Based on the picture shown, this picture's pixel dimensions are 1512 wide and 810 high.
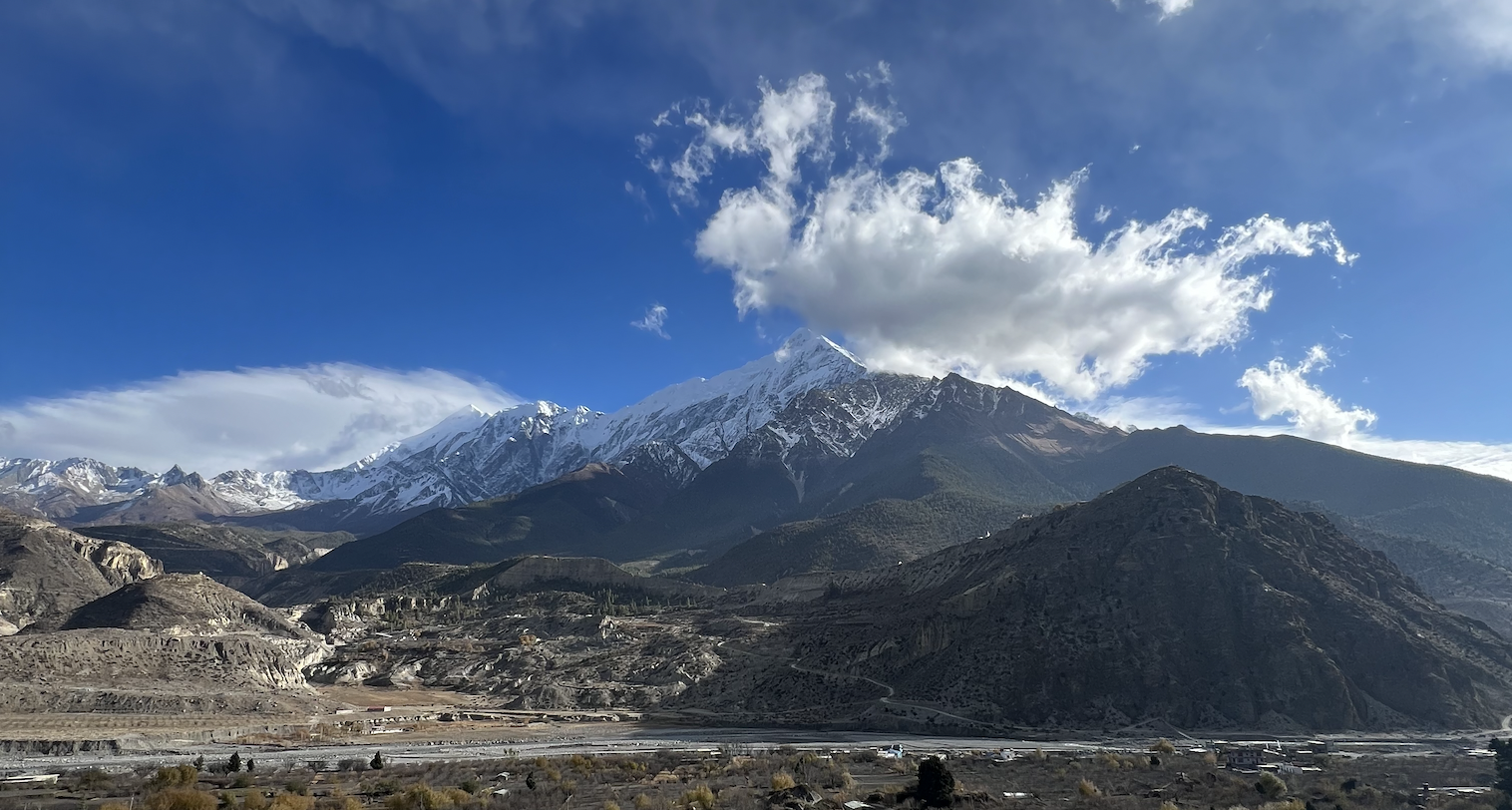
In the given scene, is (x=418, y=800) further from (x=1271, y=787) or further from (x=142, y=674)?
(x=142, y=674)

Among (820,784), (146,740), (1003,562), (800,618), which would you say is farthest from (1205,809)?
(800,618)

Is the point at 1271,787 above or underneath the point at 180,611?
underneath

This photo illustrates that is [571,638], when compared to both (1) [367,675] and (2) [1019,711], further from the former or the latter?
(2) [1019,711]

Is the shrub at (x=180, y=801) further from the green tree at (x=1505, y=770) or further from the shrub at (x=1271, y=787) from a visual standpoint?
the green tree at (x=1505, y=770)

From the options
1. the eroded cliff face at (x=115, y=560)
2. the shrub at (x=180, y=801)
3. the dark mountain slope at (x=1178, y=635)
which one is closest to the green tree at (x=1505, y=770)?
the dark mountain slope at (x=1178, y=635)

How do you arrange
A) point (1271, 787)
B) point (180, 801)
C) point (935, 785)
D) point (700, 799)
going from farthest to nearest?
point (1271, 787) → point (935, 785) → point (700, 799) → point (180, 801)

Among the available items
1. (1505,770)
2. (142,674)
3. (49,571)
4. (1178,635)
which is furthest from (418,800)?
(49,571)
